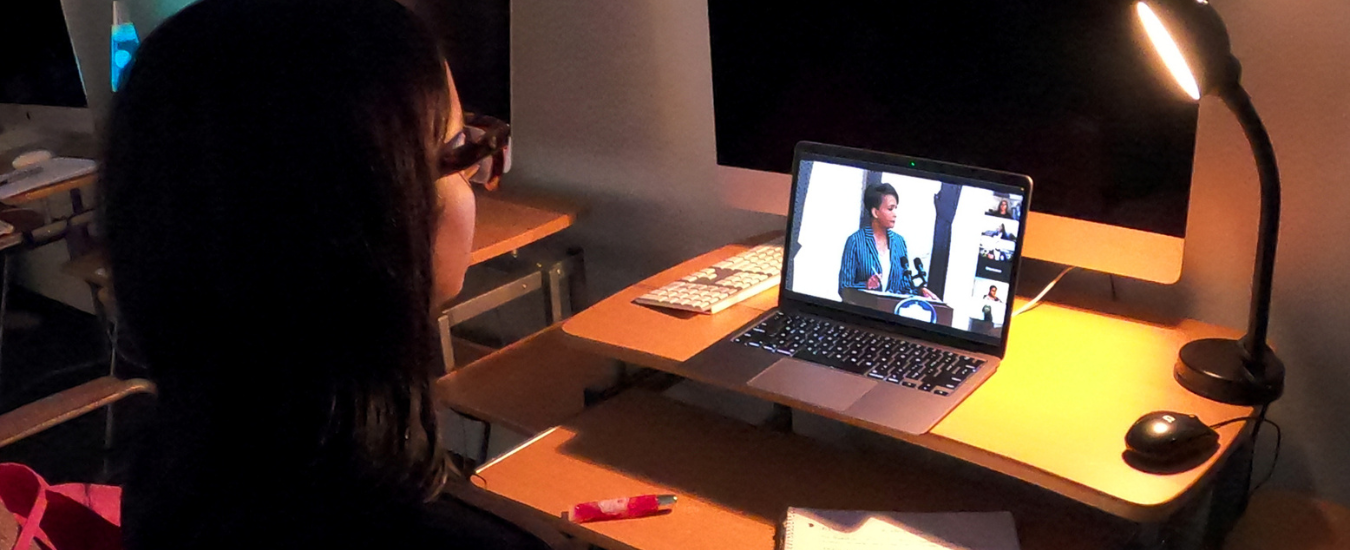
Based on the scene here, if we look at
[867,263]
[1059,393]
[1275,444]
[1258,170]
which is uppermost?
[1258,170]

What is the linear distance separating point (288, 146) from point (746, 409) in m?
1.26

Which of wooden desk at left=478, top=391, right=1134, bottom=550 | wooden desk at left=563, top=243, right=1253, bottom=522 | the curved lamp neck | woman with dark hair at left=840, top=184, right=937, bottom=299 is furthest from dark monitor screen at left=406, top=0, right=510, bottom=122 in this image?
the curved lamp neck

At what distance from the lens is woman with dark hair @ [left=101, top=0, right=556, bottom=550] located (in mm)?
703

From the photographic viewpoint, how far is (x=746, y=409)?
1843mm

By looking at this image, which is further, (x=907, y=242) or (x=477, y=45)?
(x=477, y=45)

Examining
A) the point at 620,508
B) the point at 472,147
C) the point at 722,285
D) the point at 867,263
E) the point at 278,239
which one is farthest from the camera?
the point at 722,285

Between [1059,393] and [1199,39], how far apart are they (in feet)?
1.25

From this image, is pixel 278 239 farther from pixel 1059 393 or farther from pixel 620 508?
pixel 1059 393

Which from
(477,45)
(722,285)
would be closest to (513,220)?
(477,45)

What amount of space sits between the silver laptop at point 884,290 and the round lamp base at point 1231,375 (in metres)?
0.20

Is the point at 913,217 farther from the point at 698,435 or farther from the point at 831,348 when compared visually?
the point at 698,435

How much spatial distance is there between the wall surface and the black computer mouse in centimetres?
38

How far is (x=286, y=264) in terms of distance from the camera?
73 centimetres

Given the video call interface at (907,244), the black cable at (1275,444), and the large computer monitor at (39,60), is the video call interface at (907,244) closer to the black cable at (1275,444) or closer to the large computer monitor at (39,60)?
the black cable at (1275,444)
